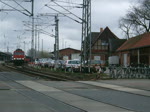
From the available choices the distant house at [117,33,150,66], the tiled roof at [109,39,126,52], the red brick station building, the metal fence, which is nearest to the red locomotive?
the red brick station building

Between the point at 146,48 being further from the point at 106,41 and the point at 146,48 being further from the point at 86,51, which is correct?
the point at 106,41

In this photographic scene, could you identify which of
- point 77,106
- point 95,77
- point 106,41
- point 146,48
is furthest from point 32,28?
point 77,106

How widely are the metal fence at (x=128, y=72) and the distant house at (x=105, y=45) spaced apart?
49967 mm

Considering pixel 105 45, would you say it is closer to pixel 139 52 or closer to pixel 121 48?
pixel 121 48

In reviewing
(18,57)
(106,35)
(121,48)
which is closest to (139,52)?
(121,48)

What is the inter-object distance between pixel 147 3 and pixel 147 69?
27.9m

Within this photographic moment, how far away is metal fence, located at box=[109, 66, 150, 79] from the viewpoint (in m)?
32.6

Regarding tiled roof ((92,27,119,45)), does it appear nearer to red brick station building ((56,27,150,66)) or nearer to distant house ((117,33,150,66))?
red brick station building ((56,27,150,66))

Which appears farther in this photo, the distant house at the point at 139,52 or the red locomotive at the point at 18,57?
the red locomotive at the point at 18,57

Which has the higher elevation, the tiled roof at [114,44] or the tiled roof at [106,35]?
the tiled roof at [106,35]

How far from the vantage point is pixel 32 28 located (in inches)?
2250

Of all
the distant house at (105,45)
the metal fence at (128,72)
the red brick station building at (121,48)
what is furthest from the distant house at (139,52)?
the distant house at (105,45)

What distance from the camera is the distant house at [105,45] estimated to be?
8412cm

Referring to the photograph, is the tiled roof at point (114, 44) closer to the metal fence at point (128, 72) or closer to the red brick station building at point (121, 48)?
the red brick station building at point (121, 48)
